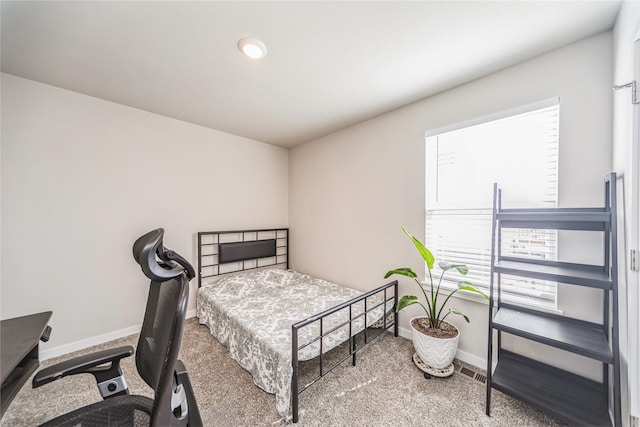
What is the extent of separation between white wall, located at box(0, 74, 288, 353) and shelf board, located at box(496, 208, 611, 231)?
3.17 metres

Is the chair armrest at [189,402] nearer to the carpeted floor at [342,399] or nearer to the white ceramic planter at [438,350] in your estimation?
the carpeted floor at [342,399]

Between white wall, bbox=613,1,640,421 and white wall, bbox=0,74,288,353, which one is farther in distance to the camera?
white wall, bbox=0,74,288,353

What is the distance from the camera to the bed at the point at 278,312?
1680 millimetres

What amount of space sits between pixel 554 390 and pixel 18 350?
283cm

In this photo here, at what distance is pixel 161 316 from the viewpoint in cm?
96

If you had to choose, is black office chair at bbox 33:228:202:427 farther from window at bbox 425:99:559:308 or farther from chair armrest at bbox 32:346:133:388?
window at bbox 425:99:559:308

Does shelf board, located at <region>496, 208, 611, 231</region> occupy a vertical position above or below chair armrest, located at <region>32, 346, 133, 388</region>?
above

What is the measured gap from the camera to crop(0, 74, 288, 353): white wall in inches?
79.4

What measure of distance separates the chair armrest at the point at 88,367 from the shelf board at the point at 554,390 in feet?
7.05

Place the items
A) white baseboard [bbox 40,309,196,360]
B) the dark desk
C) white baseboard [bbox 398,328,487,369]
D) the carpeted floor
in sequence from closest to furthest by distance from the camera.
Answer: the dark desk, the carpeted floor, white baseboard [bbox 398,328,487,369], white baseboard [bbox 40,309,196,360]

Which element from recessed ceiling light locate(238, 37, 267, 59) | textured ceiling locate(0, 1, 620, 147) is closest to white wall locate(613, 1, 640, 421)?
textured ceiling locate(0, 1, 620, 147)

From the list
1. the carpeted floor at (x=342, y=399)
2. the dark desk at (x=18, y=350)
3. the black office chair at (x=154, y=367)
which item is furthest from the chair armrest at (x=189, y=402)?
the carpeted floor at (x=342, y=399)

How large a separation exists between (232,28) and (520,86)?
214cm

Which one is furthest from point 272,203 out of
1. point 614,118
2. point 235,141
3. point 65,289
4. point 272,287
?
point 614,118
